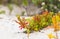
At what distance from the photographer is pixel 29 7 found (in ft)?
24.7

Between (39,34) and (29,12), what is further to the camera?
(29,12)

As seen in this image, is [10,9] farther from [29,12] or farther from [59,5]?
[59,5]

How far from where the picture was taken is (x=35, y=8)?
7.65m

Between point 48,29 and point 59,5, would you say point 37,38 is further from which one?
point 59,5

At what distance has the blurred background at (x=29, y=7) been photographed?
6.34 m

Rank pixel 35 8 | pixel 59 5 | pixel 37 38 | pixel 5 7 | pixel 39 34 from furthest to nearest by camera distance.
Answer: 1. pixel 5 7
2. pixel 35 8
3. pixel 59 5
4. pixel 39 34
5. pixel 37 38

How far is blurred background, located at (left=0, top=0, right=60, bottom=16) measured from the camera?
250 inches

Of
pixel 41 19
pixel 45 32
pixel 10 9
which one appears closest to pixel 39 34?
pixel 45 32

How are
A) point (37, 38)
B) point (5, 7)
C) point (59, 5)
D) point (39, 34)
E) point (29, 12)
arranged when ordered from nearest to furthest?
1. point (37, 38)
2. point (39, 34)
3. point (59, 5)
4. point (29, 12)
5. point (5, 7)

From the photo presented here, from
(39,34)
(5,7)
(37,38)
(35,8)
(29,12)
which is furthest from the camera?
(5,7)

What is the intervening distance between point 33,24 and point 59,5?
2.22m

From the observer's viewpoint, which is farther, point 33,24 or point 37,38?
point 33,24

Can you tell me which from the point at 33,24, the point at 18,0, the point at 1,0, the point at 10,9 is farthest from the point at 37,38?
the point at 1,0

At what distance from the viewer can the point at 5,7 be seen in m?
8.22
